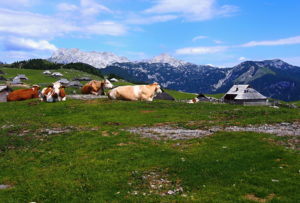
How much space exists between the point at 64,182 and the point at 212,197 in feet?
22.9

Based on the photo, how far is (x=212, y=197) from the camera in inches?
427

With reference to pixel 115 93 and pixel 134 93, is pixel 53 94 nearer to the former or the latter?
pixel 115 93

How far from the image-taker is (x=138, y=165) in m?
15.3

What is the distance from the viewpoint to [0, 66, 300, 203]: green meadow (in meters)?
11.5

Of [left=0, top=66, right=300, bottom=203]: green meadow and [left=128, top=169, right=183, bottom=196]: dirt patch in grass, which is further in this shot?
[left=128, top=169, right=183, bottom=196]: dirt patch in grass

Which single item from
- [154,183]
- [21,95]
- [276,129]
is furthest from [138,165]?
[21,95]

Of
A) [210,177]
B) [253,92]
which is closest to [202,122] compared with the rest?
[210,177]

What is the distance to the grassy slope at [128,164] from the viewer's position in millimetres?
11617

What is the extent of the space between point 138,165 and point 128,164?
0.62 metres

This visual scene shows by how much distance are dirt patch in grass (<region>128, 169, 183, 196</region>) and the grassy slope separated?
0.16 m

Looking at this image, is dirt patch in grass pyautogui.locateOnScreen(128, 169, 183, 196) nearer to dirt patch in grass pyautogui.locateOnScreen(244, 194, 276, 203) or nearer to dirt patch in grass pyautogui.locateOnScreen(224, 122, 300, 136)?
dirt patch in grass pyautogui.locateOnScreen(244, 194, 276, 203)

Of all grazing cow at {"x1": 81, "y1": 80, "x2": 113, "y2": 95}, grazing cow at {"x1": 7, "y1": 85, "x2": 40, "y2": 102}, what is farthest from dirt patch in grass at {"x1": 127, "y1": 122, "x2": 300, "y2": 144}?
grazing cow at {"x1": 7, "y1": 85, "x2": 40, "y2": 102}

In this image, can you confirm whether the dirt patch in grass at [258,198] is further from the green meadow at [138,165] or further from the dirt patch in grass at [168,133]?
the dirt patch in grass at [168,133]

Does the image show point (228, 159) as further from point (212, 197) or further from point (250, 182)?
point (212, 197)
